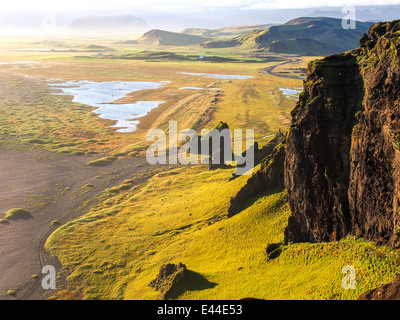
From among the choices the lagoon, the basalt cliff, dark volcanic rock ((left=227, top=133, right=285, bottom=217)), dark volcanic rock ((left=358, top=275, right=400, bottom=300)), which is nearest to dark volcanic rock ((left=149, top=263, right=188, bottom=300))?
the basalt cliff

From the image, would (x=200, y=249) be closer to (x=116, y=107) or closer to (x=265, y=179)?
(x=265, y=179)

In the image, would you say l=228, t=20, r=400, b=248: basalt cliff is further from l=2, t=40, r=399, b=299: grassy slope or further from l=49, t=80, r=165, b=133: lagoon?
l=49, t=80, r=165, b=133: lagoon

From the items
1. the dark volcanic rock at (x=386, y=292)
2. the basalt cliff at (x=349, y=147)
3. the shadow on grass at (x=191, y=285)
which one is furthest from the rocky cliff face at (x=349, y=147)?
the shadow on grass at (x=191, y=285)

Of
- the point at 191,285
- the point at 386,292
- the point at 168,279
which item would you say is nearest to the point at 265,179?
the point at 191,285

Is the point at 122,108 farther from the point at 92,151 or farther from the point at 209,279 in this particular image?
the point at 209,279

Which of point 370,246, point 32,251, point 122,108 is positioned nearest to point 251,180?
point 370,246

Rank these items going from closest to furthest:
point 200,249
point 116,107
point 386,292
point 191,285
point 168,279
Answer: point 386,292 < point 191,285 < point 168,279 < point 200,249 < point 116,107
